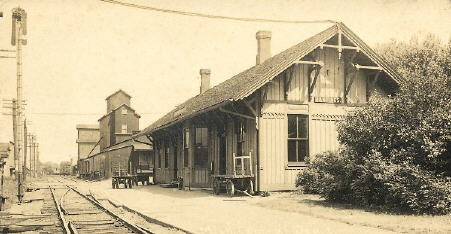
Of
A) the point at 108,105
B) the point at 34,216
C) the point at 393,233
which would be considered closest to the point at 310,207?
the point at 393,233

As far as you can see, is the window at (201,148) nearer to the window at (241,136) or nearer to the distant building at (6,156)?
the window at (241,136)

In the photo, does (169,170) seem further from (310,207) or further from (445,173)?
(445,173)

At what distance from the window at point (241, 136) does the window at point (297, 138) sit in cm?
173

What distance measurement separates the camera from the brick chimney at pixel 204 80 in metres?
32.5

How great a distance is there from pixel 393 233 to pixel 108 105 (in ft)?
Answer: 206

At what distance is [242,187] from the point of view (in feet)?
59.9

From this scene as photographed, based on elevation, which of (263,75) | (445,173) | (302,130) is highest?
(263,75)

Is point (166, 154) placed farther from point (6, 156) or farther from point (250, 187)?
point (250, 187)

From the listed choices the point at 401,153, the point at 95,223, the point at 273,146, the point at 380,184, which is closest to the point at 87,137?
the point at 273,146

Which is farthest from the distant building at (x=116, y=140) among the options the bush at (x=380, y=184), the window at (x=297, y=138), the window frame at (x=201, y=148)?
the bush at (x=380, y=184)

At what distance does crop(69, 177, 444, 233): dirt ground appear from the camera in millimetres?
9375

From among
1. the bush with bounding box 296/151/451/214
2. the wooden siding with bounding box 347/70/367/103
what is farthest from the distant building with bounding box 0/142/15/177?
the wooden siding with bounding box 347/70/367/103

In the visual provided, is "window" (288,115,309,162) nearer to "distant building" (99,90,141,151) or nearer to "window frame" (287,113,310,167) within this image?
"window frame" (287,113,310,167)

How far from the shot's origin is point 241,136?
18.7 metres
